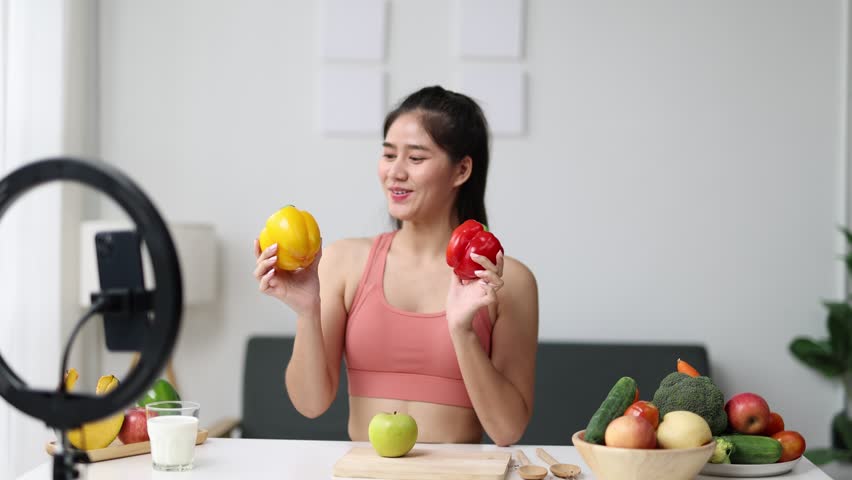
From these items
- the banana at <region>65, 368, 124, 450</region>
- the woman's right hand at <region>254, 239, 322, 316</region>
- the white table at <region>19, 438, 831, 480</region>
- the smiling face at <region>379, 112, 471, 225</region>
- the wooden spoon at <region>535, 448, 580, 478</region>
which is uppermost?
the smiling face at <region>379, 112, 471, 225</region>

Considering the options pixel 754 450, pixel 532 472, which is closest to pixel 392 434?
pixel 532 472

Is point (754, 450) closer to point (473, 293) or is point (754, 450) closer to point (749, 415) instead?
point (749, 415)

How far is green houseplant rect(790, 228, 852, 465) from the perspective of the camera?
3217mm

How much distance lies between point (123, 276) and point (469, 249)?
89cm

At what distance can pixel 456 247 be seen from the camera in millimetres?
1722

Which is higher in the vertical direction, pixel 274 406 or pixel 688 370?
pixel 688 370

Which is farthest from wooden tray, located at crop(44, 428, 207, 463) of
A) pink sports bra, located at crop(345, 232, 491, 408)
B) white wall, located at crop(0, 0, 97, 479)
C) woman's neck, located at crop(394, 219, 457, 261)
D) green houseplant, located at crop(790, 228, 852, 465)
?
green houseplant, located at crop(790, 228, 852, 465)

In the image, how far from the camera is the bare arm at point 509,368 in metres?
1.90

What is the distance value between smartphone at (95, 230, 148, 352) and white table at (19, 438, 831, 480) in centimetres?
59

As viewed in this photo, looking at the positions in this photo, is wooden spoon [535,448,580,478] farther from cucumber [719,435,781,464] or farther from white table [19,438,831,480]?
cucumber [719,435,781,464]

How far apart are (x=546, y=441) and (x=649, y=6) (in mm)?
1712

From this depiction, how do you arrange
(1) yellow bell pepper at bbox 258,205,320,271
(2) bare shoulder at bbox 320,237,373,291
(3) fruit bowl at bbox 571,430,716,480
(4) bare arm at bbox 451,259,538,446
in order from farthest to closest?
(2) bare shoulder at bbox 320,237,373,291
(4) bare arm at bbox 451,259,538,446
(1) yellow bell pepper at bbox 258,205,320,271
(3) fruit bowl at bbox 571,430,716,480

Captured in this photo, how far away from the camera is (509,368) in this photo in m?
2.06

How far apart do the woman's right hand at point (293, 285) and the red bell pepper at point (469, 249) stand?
28 cm
